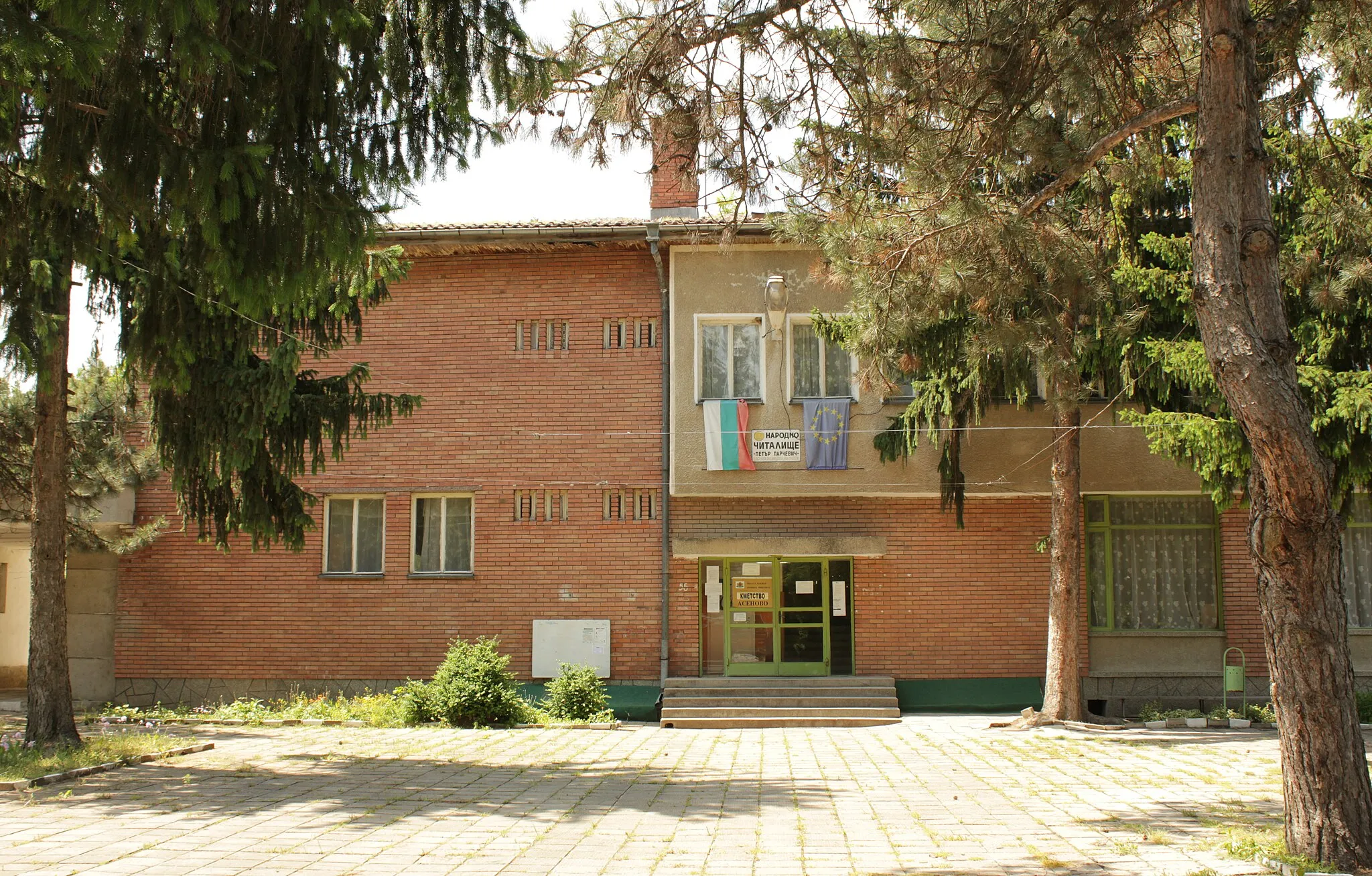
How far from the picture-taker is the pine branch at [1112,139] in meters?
7.46

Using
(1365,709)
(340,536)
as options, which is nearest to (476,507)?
(340,536)

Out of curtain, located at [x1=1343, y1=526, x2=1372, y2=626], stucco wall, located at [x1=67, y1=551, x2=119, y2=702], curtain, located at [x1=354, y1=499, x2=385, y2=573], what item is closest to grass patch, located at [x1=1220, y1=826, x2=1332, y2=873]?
curtain, located at [x1=1343, y1=526, x2=1372, y2=626]

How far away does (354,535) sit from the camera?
59.0 feet

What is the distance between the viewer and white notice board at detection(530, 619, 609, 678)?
17.2 metres

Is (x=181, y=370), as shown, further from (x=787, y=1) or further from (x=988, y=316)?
(x=988, y=316)

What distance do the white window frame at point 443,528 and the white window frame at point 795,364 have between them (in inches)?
203

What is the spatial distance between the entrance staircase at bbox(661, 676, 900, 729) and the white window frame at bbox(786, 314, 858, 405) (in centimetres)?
419

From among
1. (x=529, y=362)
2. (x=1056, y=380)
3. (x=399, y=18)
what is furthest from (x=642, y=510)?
(x=399, y=18)

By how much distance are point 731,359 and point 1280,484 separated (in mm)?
11511

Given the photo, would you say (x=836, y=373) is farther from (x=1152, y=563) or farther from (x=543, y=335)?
(x=1152, y=563)

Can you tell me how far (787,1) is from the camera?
7781mm

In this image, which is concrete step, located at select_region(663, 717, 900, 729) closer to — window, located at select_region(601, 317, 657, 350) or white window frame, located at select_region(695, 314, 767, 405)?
white window frame, located at select_region(695, 314, 767, 405)

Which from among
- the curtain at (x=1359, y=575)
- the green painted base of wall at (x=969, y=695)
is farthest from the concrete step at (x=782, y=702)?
the curtain at (x=1359, y=575)

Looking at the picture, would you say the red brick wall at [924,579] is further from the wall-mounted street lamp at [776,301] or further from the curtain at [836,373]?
the wall-mounted street lamp at [776,301]
